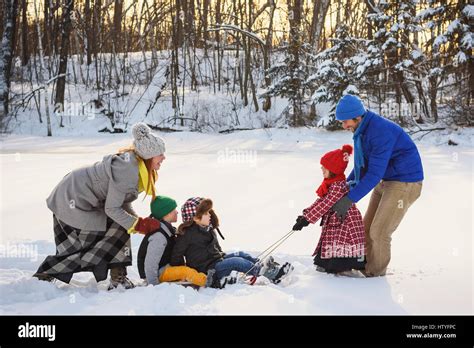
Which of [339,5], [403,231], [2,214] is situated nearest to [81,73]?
[339,5]

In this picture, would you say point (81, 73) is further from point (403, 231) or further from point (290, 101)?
point (403, 231)

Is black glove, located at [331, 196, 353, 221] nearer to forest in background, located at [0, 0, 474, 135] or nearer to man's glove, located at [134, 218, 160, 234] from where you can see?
man's glove, located at [134, 218, 160, 234]

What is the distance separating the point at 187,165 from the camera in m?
11.8

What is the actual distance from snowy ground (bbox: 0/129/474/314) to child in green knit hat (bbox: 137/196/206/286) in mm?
258

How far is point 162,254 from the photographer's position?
4.34 metres

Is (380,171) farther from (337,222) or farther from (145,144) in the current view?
(145,144)

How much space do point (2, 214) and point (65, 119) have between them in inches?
630

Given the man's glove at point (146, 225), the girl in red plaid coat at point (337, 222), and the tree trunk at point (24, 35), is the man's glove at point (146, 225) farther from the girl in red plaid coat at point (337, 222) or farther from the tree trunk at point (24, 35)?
the tree trunk at point (24, 35)

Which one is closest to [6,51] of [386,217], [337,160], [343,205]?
[337,160]

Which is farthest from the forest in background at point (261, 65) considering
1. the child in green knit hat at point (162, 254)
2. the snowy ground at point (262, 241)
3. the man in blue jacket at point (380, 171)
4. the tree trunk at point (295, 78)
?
the child in green knit hat at point (162, 254)

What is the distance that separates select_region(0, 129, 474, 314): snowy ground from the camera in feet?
12.6

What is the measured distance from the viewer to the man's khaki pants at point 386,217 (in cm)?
454

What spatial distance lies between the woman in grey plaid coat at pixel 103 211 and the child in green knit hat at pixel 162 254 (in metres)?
0.14

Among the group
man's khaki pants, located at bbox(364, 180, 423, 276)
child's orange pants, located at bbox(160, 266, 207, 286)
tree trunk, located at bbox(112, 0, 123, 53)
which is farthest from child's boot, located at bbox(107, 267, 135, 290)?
tree trunk, located at bbox(112, 0, 123, 53)
